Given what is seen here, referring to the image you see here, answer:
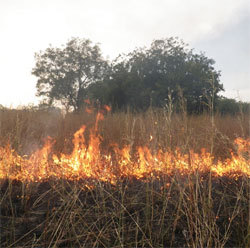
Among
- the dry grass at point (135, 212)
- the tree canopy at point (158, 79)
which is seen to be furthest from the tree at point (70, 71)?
the dry grass at point (135, 212)

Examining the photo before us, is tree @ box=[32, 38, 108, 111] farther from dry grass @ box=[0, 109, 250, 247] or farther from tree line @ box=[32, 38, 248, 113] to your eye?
dry grass @ box=[0, 109, 250, 247]

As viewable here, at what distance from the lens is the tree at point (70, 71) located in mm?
24906

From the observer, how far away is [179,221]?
8.95ft

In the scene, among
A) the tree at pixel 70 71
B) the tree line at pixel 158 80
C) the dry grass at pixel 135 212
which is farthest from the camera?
the tree at pixel 70 71

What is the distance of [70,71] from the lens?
2488cm

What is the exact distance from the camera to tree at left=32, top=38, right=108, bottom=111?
24.9 m

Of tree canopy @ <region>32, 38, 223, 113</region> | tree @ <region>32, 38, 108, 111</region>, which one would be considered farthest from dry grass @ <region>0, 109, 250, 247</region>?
tree @ <region>32, 38, 108, 111</region>

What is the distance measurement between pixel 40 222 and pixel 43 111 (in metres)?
8.04

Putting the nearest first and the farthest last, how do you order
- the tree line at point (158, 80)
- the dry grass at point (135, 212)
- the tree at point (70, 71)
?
the dry grass at point (135, 212) → the tree line at point (158, 80) → the tree at point (70, 71)

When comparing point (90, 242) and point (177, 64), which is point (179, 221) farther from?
point (177, 64)

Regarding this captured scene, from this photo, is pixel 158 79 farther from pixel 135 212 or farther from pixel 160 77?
pixel 135 212

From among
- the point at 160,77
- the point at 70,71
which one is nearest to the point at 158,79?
the point at 160,77

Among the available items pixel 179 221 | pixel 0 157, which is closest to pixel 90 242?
pixel 179 221

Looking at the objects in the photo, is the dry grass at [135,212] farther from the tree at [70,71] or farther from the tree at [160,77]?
the tree at [70,71]
